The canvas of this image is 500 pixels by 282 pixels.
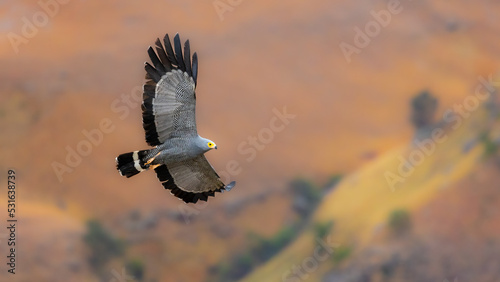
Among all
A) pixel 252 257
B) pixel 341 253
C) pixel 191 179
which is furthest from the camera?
pixel 252 257

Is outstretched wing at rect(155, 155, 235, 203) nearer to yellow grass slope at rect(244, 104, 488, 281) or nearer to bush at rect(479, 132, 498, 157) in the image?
yellow grass slope at rect(244, 104, 488, 281)

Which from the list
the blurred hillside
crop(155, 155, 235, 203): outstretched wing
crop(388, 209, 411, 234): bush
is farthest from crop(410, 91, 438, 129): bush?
crop(155, 155, 235, 203): outstretched wing

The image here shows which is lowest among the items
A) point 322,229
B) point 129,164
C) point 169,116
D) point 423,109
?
point 322,229

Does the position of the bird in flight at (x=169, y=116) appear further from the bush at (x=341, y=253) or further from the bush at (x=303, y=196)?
the bush at (x=303, y=196)

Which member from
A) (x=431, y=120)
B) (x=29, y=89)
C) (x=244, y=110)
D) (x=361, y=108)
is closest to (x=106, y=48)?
(x=29, y=89)

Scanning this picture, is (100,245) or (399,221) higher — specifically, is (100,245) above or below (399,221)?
above

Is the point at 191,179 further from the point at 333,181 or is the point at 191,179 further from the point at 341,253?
the point at 333,181

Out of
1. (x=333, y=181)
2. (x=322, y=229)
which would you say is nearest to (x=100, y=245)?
(x=322, y=229)

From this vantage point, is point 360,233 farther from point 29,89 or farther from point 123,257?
point 29,89
